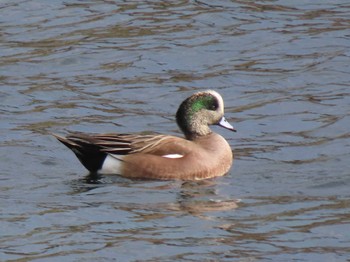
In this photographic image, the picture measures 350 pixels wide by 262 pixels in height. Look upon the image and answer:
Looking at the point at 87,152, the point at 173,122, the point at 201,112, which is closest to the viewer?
the point at 87,152

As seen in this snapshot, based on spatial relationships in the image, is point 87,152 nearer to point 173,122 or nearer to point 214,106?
point 214,106

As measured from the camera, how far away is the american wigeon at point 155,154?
11.6 metres

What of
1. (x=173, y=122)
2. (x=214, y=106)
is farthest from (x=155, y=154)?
(x=173, y=122)

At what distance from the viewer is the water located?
932 cm

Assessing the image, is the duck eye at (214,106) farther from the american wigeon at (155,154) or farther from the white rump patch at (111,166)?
the white rump patch at (111,166)

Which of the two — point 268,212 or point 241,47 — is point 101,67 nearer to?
point 241,47

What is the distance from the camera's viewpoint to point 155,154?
464 inches

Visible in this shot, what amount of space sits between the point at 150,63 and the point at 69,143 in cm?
376

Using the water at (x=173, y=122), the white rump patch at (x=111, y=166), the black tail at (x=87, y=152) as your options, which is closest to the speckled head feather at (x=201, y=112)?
the water at (x=173, y=122)

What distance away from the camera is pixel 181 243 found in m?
9.17

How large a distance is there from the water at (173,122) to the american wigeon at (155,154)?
164mm

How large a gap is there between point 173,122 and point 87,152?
196 centimetres

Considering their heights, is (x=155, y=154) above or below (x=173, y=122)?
above

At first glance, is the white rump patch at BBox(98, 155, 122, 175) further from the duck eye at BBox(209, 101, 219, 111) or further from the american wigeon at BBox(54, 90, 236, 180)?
the duck eye at BBox(209, 101, 219, 111)
